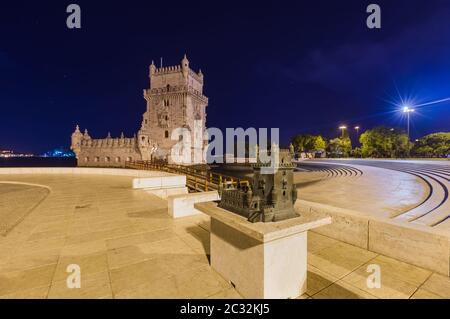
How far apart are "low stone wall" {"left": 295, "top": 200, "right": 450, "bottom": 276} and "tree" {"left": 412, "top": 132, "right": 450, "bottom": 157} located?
6203 centimetres

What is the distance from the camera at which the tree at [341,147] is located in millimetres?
58531

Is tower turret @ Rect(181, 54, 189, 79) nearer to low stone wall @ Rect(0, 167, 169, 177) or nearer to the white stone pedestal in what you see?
low stone wall @ Rect(0, 167, 169, 177)

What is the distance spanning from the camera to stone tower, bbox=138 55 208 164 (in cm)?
5344

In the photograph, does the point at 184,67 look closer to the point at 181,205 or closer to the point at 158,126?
the point at 158,126

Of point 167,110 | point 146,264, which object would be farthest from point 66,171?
point 167,110

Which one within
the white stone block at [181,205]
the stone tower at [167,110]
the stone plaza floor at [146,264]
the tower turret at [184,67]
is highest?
the tower turret at [184,67]

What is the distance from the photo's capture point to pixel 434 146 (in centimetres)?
4775

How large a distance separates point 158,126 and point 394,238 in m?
56.8

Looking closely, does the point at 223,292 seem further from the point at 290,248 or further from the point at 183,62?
the point at 183,62

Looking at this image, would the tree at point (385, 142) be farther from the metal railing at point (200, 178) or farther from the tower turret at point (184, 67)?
the tower turret at point (184, 67)

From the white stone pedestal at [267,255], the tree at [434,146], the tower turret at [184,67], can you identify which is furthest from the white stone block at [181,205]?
the tree at [434,146]

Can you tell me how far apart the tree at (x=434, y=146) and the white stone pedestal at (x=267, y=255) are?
2531 inches

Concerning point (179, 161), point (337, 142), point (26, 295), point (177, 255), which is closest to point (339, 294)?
point (177, 255)

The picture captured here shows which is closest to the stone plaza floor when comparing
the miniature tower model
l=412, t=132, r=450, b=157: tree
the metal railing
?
the miniature tower model
